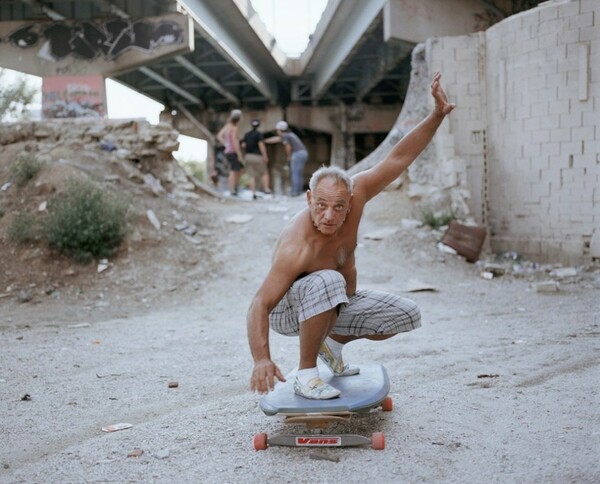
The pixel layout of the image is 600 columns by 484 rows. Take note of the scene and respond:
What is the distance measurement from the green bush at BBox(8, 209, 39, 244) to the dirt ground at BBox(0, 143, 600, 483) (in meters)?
0.18

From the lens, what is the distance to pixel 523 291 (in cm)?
813

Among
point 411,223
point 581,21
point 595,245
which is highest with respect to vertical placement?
point 581,21

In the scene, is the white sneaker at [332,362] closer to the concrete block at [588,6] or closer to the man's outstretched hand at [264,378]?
the man's outstretched hand at [264,378]

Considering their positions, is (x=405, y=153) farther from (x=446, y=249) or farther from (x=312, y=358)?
(x=446, y=249)

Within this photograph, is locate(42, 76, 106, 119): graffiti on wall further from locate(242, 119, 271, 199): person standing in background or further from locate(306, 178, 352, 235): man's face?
locate(306, 178, 352, 235): man's face

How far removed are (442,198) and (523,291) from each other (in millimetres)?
2763

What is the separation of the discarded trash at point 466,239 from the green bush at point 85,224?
470 centimetres

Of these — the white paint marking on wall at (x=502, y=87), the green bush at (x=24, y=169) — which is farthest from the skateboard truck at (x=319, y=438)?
the green bush at (x=24, y=169)

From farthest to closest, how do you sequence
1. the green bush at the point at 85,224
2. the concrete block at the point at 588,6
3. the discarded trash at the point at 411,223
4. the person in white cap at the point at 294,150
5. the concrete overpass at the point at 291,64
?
the concrete overpass at the point at 291,64 → the person in white cap at the point at 294,150 → the discarded trash at the point at 411,223 → the green bush at the point at 85,224 → the concrete block at the point at 588,6

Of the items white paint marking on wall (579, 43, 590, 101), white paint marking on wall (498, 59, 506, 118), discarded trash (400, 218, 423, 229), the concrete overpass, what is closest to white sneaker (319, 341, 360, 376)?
white paint marking on wall (579, 43, 590, 101)

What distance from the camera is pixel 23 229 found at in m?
9.11

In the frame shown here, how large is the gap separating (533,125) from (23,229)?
7194mm

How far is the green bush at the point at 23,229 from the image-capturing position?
29.9 feet

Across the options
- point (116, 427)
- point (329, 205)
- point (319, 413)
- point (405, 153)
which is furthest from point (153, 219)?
point (319, 413)
